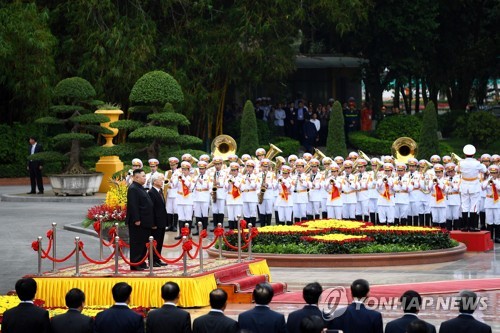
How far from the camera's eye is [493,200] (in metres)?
27.4

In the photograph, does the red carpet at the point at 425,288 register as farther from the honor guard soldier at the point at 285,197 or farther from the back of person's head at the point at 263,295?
the honor guard soldier at the point at 285,197

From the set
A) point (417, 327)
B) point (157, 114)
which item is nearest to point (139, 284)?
point (417, 327)

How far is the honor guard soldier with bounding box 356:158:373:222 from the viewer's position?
95.1 feet

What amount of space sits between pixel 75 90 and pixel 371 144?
12.8m

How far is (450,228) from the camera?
94.2ft

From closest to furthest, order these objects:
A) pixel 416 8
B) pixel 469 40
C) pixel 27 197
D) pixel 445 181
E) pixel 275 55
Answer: pixel 445 181 → pixel 27 197 → pixel 275 55 → pixel 416 8 → pixel 469 40

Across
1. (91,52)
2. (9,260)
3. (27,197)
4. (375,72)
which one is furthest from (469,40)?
(9,260)

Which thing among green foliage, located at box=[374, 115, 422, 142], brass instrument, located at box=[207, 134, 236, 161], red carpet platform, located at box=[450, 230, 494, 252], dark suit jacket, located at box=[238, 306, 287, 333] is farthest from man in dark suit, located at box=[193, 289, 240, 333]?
green foliage, located at box=[374, 115, 422, 142]

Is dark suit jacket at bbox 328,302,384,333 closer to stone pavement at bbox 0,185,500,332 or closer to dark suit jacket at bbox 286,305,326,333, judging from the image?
dark suit jacket at bbox 286,305,326,333

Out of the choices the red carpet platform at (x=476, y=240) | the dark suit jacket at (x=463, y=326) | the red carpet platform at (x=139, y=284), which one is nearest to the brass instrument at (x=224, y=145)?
the red carpet platform at (x=476, y=240)

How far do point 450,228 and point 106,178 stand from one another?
1311 centimetres

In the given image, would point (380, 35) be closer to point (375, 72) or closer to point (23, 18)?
point (375, 72)

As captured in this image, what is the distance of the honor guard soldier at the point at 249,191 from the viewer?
28703 mm

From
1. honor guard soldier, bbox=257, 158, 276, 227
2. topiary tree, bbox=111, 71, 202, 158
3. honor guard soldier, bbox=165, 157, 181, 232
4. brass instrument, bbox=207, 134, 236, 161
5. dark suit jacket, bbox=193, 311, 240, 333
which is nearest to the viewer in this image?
dark suit jacket, bbox=193, 311, 240, 333
